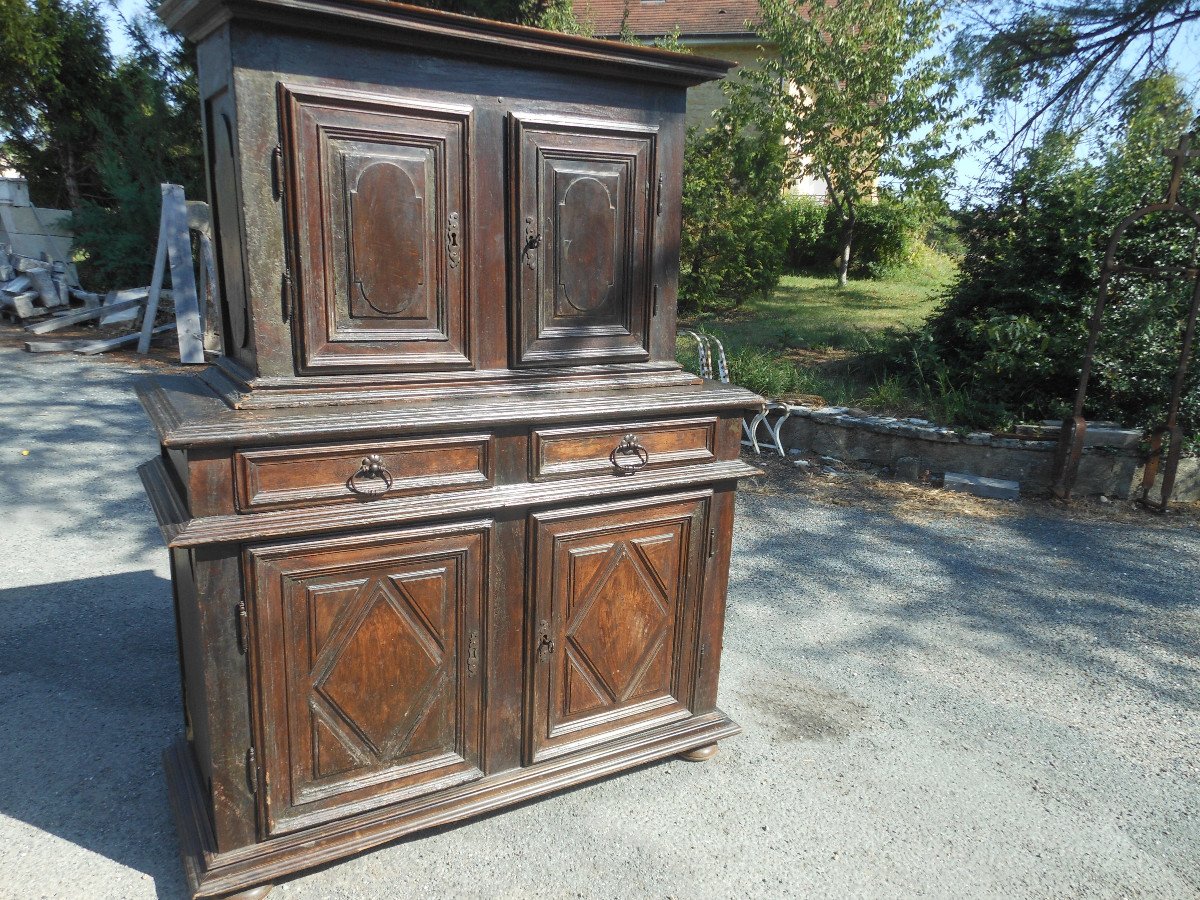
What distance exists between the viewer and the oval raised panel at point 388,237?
2.14 meters

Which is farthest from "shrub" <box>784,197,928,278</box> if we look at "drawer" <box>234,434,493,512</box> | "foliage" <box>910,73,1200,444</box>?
"drawer" <box>234,434,493,512</box>

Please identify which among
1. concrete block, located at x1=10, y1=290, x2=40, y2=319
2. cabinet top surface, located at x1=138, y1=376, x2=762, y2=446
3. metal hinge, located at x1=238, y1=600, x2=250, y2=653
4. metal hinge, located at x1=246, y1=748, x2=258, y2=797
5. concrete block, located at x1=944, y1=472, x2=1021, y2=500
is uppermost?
cabinet top surface, located at x1=138, y1=376, x2=762, y2=446

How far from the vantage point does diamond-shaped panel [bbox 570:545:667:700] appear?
103 inches

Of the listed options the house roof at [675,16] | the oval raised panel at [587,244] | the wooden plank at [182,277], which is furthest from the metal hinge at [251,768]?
the house roof at [675,16]

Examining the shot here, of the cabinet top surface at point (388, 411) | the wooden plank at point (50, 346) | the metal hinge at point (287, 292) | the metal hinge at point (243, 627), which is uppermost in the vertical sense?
the metal hinge at point (287, 292)

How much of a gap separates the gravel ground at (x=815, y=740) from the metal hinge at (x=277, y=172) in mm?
1877

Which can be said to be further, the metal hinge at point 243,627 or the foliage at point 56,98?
the foliage at point 56,98

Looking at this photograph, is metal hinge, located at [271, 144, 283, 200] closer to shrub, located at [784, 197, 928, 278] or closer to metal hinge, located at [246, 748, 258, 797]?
metal hinge, located at [246, 748, 258, 797]

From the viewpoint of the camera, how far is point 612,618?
2.65 meters

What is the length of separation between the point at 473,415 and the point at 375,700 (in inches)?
34.0

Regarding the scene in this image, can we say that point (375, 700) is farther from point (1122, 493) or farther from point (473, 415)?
point (1122, 493)

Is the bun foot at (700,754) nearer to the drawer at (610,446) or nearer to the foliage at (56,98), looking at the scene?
the drawer at (610,446)

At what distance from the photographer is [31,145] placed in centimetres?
1267

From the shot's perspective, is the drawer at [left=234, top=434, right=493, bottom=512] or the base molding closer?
the drawer at [left=234, top=434, right=493, bottom=512]
